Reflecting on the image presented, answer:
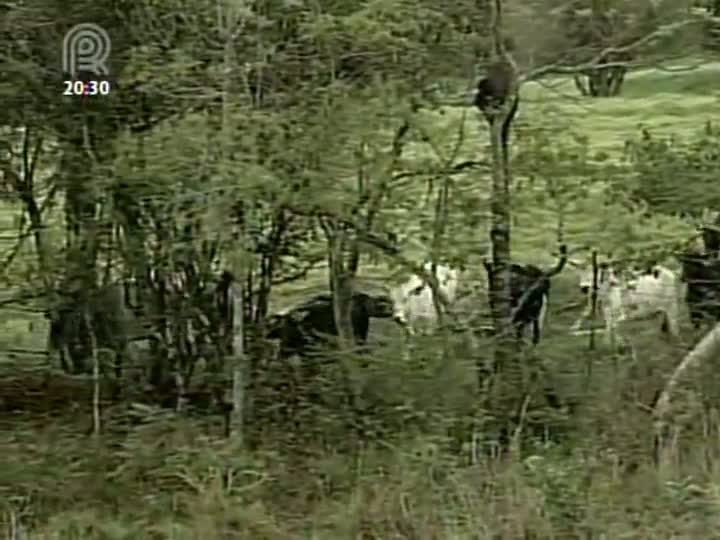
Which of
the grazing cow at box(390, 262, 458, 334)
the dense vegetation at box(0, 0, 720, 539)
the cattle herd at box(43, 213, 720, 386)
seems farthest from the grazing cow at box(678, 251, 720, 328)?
the grazing cow at box(390, 262, 458, 334)

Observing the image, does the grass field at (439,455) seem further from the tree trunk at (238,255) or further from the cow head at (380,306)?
the tree trunk at (238,255)

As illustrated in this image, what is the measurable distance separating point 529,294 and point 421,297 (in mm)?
680

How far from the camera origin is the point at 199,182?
7.93 meters

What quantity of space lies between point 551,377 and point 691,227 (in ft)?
3.84

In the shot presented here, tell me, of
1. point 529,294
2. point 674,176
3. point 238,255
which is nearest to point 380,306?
point 529,294

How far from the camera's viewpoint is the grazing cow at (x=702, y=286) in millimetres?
9578

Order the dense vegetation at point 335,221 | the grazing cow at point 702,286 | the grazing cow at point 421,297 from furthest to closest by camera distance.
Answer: the grazing cow at point 702,286, the grazing cow at point 421,297, the dense vegetation at point 335,221

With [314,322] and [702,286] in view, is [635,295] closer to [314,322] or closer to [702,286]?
[702,286]

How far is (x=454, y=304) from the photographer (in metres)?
8.88

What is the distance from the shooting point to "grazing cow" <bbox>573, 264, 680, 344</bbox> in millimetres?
9148

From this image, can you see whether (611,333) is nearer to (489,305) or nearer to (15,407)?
(489,305)

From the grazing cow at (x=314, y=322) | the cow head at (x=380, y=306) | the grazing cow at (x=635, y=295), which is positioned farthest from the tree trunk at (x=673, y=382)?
the grazing cow at (x=314, y=322)

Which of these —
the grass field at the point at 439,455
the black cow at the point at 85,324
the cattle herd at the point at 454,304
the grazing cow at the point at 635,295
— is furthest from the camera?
the black cow at the point at 85,324

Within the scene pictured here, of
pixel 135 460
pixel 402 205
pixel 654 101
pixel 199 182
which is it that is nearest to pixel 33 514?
pixel 135 460
